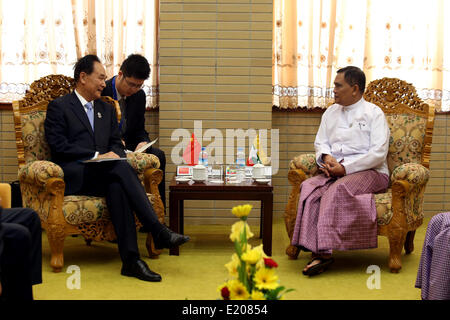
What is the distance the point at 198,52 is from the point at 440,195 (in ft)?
8.21

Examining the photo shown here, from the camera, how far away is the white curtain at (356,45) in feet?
15.8

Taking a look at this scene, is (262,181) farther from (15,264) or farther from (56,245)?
(15,264)

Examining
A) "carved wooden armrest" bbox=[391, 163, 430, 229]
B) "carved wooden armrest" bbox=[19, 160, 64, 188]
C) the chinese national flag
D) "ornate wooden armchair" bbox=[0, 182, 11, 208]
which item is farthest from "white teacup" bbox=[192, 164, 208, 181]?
"ornate wooden armchair" bbox=[0, 182, 11, 208]

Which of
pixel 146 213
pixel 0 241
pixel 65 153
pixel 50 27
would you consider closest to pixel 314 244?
pixel 146 213

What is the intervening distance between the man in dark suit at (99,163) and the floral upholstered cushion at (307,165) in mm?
954

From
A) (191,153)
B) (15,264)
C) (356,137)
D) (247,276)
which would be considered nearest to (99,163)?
(191,153)

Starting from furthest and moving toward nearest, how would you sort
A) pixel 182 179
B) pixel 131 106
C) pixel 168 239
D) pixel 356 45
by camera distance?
pixel 356 45 → pixel 131 106 → pixel 182 179 → pixel 168 239

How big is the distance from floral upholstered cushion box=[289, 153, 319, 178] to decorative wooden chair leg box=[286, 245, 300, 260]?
51 centimetres

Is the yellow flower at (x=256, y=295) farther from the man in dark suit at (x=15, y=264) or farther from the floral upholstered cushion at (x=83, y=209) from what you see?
the floral upholstered cushion at (x=83, y=209)

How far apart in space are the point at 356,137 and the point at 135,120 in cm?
172

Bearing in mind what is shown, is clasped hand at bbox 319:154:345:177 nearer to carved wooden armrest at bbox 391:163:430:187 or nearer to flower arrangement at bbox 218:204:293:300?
carved wooden armrest at bbox 391:163:430:187

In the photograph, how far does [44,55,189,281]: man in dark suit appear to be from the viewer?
3328 mm

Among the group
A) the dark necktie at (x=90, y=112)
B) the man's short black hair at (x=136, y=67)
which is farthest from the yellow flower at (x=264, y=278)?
the man's short black hair at (x=136, y=67)

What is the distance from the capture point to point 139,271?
323 cm
